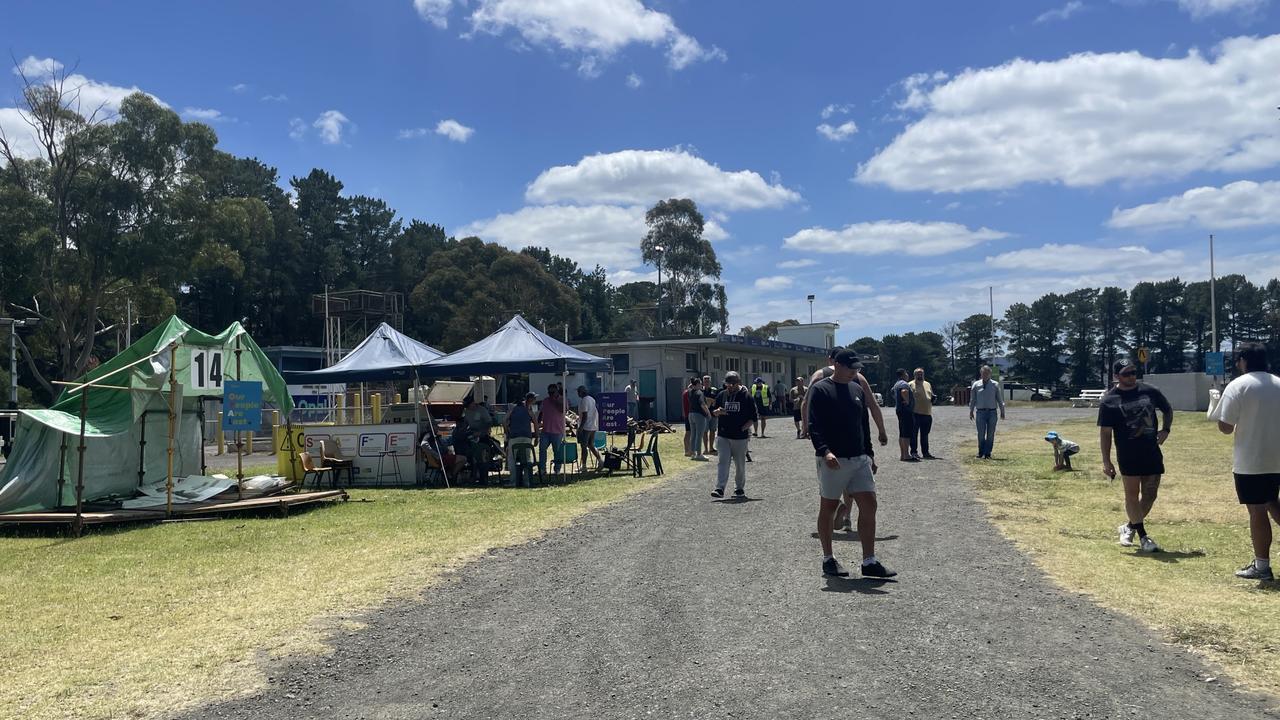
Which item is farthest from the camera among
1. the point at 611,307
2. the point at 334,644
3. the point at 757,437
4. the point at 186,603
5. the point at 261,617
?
the point at 611,307

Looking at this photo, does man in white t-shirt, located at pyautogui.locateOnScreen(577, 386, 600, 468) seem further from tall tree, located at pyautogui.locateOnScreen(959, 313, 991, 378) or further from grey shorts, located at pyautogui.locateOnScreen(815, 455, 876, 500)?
tall tree, located at pyautogui.locateOnScreen(959, 313, 991, 378)

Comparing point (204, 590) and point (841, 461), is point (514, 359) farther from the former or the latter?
point (841, 461)

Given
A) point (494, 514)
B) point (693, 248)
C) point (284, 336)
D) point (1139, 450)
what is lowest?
point (494, 514)

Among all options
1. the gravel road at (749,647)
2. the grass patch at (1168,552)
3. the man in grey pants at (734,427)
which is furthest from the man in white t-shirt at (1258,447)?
the man in grey pants at (734,427)

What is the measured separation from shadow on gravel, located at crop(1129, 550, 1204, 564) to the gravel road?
101 centimetres

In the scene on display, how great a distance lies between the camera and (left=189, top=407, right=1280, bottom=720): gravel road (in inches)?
171

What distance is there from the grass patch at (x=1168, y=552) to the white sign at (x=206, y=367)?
36.6 feet

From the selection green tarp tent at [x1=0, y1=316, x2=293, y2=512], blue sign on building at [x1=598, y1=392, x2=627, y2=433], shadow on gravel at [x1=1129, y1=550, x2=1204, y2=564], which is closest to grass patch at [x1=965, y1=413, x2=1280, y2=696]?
shadow on gravel at [x1=1129, y1=550, x2=1204, y2=564]

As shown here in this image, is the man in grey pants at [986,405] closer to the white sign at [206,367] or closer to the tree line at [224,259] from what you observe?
the white sign at [206,367]

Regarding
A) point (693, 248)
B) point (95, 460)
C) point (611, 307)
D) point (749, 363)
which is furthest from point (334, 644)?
point (611, 307)

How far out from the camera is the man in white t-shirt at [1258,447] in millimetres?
6570

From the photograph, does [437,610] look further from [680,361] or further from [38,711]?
[680,361]

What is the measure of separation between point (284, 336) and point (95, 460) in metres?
54.9

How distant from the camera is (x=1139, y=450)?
7.86m
